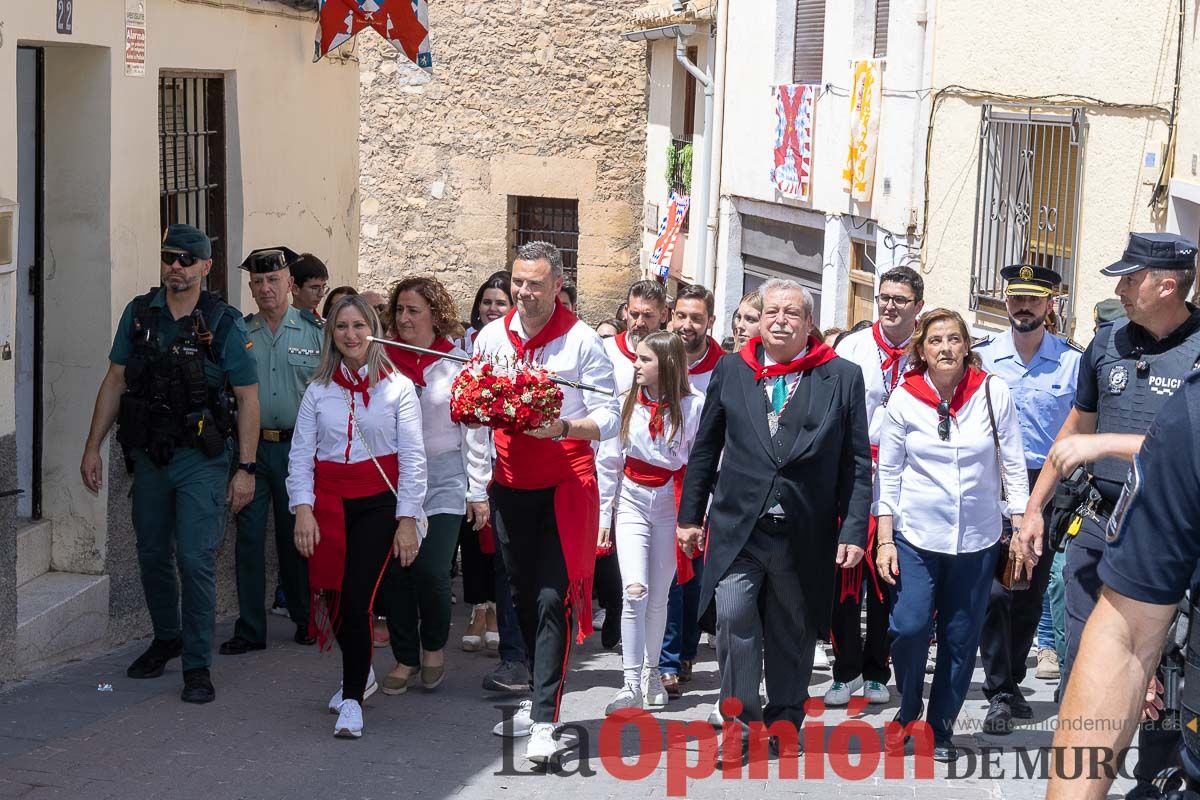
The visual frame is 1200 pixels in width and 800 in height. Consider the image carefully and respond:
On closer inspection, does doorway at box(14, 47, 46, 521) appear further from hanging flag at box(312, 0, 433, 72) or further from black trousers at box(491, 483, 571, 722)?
hanging flag at box(312, 0, 433, 72)

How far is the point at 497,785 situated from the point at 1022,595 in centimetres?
260

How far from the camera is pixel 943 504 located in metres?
6.21

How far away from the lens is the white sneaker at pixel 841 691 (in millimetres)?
7270

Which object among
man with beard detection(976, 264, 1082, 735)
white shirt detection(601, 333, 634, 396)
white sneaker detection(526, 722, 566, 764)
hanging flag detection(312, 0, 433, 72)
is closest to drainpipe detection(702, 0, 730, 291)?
hanging flag detection(312, 0, 433, 72)

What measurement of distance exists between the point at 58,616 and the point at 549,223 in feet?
62.9

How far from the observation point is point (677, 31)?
22.2 meters

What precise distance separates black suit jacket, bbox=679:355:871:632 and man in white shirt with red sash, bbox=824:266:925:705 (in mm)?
863

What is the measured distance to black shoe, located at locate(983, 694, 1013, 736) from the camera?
6750mm

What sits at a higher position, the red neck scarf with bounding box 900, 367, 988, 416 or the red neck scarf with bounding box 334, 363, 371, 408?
the red neck scarf with bounding box 900, 367, 988, 416

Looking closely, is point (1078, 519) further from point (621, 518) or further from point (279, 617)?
point (279, 617)

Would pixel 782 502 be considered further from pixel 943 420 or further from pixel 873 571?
pixel 873 571

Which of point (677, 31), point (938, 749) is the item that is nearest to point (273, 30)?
point (938, 749)

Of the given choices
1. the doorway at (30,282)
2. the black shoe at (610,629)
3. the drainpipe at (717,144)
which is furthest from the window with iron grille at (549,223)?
the doorway at (30,282)

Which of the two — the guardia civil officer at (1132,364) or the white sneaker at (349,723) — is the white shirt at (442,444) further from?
the guardia civil officer at (1132,364)
